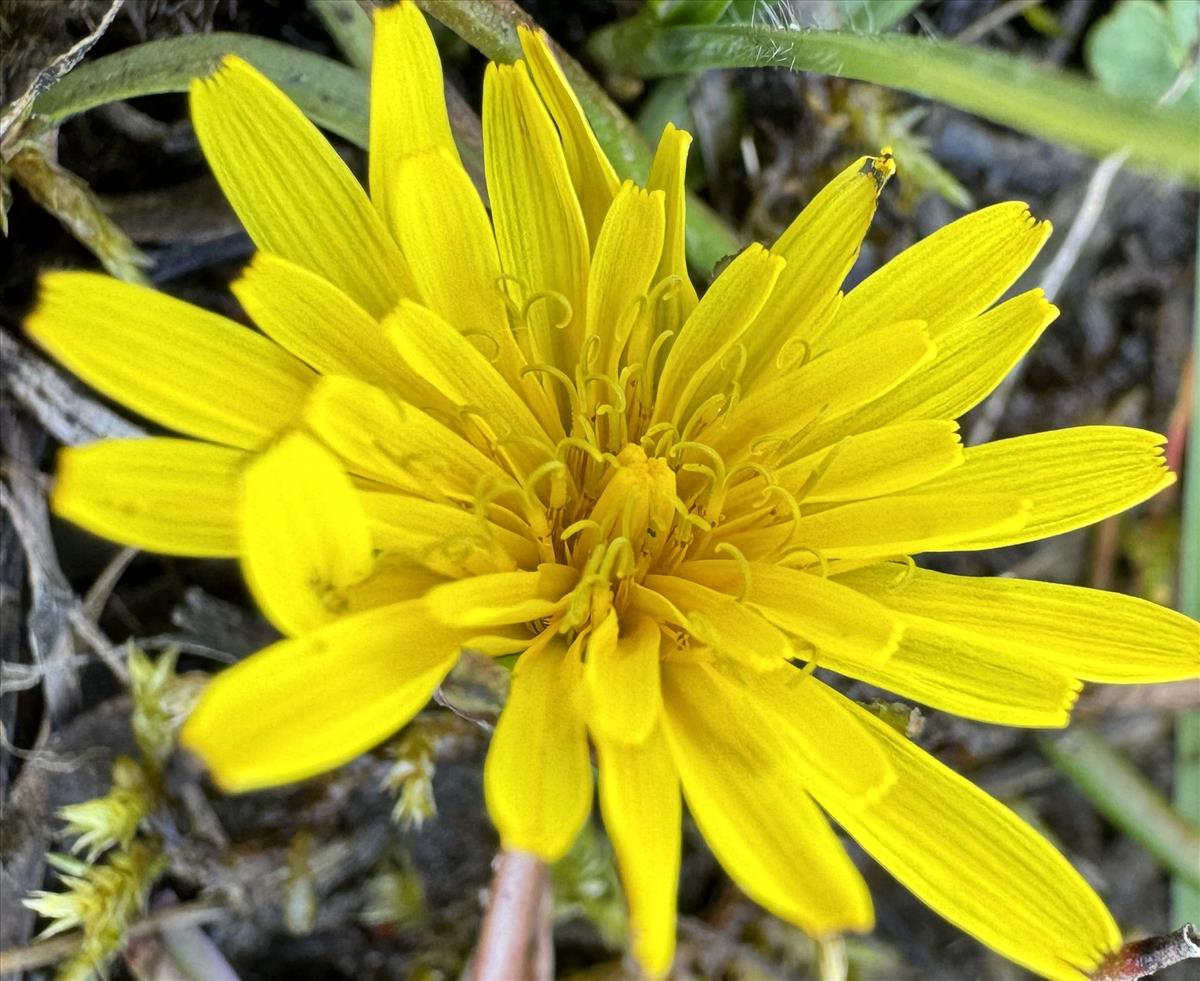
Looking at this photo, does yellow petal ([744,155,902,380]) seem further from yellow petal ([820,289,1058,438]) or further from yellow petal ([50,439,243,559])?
yellow petal ([50,439,243,559])

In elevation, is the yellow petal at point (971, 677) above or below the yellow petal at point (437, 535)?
above

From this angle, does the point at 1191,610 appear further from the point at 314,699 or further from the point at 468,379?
the point at 314,699

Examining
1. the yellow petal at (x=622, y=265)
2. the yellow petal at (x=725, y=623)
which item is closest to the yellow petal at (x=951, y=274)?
the yellow petal at (x=622, y=265)

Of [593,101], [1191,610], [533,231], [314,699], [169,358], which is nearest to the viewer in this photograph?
[314,699]

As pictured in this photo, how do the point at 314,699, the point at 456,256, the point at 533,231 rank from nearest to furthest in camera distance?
the point at 314,699 < the point at 456,256 < the point at 533,231

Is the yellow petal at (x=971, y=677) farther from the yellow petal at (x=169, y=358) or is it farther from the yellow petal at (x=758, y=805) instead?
the yellow petal at (x=169, y=358)

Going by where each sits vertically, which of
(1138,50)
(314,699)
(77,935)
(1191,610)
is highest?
(1138,50)

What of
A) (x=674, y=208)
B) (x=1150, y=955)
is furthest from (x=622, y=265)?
(x=1150, y=955)

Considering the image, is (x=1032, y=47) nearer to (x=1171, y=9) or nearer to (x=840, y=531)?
(x=1171, y=9)
